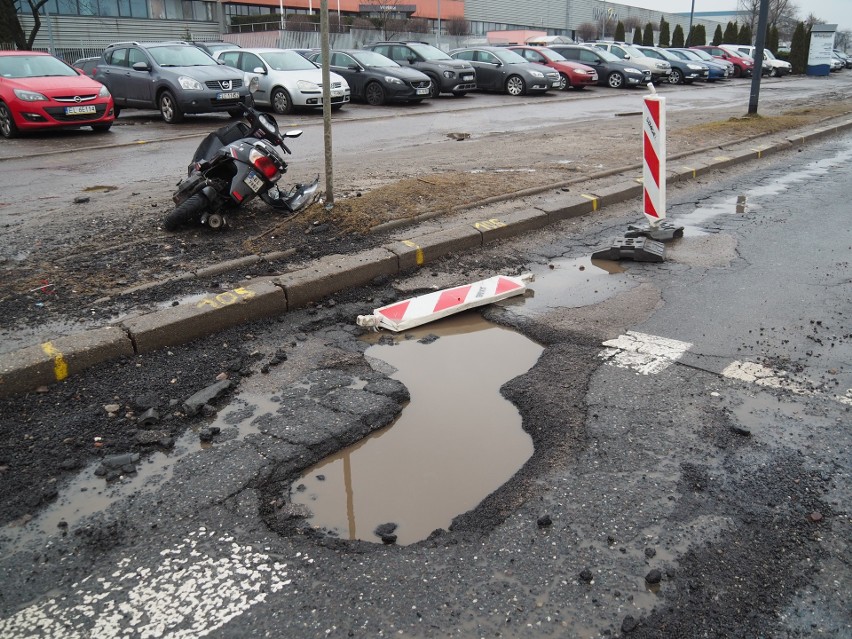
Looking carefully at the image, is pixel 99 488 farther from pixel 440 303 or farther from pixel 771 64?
pixel 771 64

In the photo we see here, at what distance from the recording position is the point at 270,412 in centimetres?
403

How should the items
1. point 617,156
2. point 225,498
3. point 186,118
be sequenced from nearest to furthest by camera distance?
point 225,498
point 617,156
point 186,118

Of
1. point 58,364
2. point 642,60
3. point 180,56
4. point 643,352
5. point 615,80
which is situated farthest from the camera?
point 642,60

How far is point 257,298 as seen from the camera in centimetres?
529

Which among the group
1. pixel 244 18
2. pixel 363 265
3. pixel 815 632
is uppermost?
pixel 244 18

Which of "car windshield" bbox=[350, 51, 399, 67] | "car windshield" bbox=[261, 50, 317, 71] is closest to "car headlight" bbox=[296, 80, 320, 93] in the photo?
"car windshield" bbox=[261, 50, 317, 71]

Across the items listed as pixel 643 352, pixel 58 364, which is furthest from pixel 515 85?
pixel 58 364

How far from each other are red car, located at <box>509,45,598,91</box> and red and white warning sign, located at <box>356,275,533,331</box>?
2434cm

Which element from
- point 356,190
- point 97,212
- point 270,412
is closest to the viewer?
point 270,412

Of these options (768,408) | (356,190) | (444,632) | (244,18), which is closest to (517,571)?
(444,632)

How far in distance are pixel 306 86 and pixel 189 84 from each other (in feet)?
10.2

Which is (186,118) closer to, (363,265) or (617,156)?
(617,156)

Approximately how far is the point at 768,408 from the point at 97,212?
6.64 meters

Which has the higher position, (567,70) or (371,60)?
(371,60)
